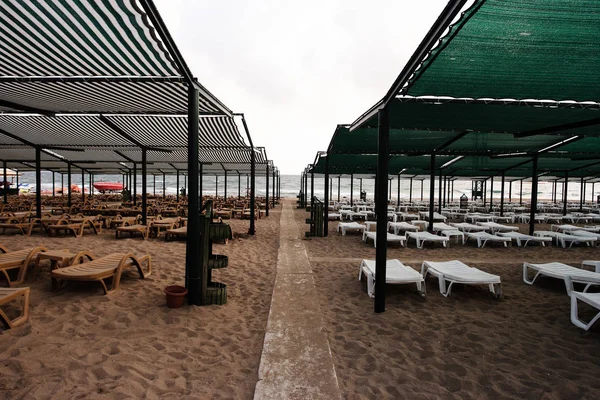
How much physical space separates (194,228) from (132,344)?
4.58ft

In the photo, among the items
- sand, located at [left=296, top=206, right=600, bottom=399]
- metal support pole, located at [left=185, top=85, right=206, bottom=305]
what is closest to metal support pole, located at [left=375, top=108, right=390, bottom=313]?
sand, located at [left=296, top=206, right=600, bottom=399]

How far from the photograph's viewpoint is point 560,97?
14.3 ft

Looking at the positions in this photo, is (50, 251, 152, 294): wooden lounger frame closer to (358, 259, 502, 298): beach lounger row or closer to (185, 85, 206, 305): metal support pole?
(185, 85, 206, 305): metal support pole

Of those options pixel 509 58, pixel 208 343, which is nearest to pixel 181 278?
pixel 208 343

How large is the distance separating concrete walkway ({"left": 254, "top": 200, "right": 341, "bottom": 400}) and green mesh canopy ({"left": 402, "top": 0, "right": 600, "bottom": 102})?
301 centimetres

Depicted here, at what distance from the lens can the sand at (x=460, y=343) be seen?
2549 mm

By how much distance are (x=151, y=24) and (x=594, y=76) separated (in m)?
4.88

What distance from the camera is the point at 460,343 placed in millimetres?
3281

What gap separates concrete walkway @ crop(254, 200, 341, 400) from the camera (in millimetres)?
2404

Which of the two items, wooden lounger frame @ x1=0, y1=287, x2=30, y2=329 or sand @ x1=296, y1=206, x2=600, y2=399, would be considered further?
wooden lounger frame @ x1=0, y1=287, x2=30, y2=329

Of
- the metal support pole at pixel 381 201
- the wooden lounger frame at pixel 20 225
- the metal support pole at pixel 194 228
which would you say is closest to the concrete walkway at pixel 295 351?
the metal support pole at pixel 381 201

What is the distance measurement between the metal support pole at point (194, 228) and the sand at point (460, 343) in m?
1.62

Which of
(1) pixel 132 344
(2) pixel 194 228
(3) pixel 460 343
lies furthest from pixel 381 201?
(1) pixel 132 344

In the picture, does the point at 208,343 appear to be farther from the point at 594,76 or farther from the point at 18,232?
the point at 18,232
